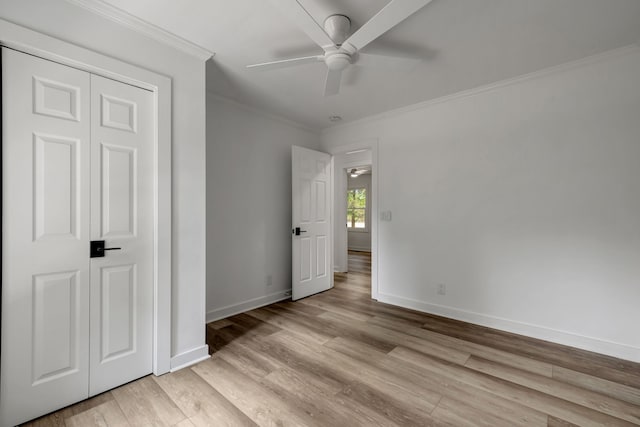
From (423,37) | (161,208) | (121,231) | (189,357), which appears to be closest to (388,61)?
(423,37)

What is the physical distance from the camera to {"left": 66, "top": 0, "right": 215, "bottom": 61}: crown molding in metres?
1.80

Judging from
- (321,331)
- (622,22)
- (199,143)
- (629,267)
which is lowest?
(321,331)

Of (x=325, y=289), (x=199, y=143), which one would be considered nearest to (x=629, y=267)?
(x=325, y=289)

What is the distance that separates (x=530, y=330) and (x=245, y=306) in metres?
3.15

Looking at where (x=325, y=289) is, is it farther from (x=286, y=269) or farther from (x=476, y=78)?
(x=476, y=78)

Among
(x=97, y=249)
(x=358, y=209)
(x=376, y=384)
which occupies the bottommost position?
(x=376, y=384)

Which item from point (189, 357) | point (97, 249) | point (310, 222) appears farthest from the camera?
point (310, 222)

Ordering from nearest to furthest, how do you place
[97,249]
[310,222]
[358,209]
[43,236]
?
1. [43,236]
2. [97,249]
3. [310,222]
4. [358,209]

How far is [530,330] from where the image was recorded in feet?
9.18

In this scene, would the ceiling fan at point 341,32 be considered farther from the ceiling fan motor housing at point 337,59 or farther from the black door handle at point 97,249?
the black door handle at point 97,249

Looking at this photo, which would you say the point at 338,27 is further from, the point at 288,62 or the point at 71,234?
the point at 71,234

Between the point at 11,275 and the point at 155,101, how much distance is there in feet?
4.61

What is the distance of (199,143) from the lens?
7.74 feet

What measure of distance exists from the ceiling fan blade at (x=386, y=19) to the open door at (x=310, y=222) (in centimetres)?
223
